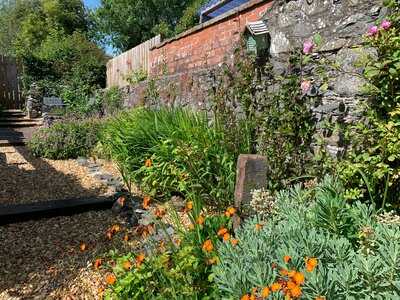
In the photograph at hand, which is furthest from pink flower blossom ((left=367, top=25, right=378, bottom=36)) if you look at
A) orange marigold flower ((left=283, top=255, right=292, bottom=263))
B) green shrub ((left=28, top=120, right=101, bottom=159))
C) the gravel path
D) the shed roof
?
the shed roof

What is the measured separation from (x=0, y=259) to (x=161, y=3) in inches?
875

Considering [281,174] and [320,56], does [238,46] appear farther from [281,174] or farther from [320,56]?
[281,174]

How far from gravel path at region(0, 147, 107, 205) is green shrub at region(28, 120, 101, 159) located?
0.77 ft

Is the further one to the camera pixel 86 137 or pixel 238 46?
pixel 86 137

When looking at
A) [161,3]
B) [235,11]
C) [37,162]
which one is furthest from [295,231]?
[161,3]

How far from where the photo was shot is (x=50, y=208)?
396 centimetres

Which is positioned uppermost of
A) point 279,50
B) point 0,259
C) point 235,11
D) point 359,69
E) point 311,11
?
point 235,11

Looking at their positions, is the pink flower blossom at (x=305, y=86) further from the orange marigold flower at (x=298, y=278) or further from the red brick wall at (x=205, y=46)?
the orange marigold flower at (x=298, y=278)

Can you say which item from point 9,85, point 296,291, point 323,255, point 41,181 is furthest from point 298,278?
point 9,85

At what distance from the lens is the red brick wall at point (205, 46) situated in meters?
6.12

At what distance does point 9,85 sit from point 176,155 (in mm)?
12696

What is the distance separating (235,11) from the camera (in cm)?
641

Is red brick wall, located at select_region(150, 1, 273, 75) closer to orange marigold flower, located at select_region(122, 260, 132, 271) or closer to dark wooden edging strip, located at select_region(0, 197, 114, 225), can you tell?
dark wooden edging strip, located at select_region(0, 197, 114, 225)

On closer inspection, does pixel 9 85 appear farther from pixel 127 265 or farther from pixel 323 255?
pixel 323 255
